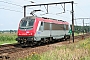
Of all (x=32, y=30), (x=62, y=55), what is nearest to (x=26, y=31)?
(x=32, y=30)

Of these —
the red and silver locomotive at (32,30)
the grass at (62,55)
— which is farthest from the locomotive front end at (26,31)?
the grass at (62,55)

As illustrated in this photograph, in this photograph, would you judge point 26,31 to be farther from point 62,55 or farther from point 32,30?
point 62,55

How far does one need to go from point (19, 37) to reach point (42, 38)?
8.81 ft

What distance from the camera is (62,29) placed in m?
31.7

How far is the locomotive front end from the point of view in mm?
21750

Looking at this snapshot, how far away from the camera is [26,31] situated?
2202 cm

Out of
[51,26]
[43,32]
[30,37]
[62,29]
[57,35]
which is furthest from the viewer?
[62,29]

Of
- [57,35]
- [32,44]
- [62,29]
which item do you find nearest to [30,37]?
[32,44]

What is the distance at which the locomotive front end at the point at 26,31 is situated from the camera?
21750mm

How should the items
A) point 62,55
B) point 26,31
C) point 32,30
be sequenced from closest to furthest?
1. point 62,55
2. point 32,30
3. point 26,31

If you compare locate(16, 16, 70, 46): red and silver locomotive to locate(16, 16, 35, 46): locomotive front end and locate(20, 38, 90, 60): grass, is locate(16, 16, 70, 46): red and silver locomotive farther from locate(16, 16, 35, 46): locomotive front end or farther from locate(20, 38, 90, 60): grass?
locate(20, 38, 90, 60): grass

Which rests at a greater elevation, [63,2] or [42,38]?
[63,2]

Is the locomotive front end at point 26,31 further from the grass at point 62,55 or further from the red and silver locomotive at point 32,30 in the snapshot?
the grass at point 62,55

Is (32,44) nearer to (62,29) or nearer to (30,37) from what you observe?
(30,37)
